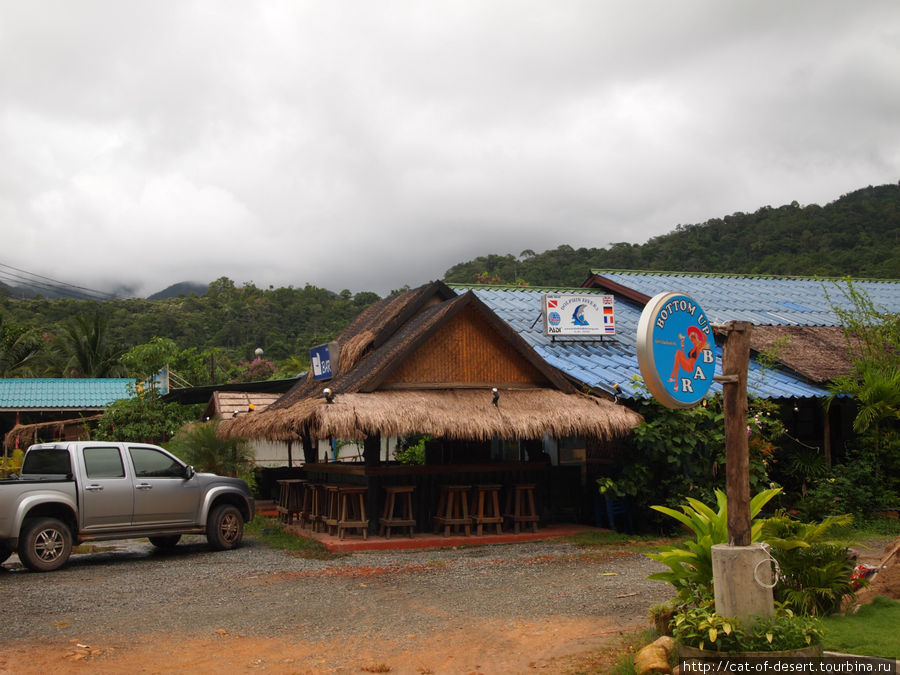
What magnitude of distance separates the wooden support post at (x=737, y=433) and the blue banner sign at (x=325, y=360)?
31.9 feet

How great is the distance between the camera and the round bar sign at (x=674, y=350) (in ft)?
26.9

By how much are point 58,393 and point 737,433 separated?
105 ft

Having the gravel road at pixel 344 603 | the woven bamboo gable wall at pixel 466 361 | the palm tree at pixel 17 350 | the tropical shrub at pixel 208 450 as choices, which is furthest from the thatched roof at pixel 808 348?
the palm tree at pixel 17 350

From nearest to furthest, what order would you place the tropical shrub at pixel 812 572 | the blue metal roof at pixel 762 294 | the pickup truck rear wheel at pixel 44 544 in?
the tropical shrub at pixel 812 572 → the pickup truck rear wheel at pixel 44 544 → the blue metal roof at pixel 762 294

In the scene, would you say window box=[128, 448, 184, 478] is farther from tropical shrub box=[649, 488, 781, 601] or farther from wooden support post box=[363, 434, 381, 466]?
tropical shrub box=[649, 488, 781, 601]

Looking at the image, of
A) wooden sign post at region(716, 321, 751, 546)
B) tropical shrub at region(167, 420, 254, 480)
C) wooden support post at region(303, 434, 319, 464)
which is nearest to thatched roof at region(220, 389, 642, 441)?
wooden support post at region(303, 434, 319, 464)

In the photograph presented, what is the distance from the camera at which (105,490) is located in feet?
40.2

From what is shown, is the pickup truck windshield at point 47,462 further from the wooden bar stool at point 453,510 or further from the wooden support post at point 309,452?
the wooden support post at point 309,452

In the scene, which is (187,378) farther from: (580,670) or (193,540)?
(580,670)

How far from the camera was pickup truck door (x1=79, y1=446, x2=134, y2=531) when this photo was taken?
12062 millimetres

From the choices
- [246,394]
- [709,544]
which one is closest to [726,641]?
[709,544]

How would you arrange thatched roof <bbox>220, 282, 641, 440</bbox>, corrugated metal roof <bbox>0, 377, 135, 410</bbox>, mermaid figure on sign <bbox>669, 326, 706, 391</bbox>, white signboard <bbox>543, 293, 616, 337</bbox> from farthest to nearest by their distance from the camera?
corrugated metal roof <bbox>0, 377, 135, 410</bbox>
white signboard <bbox>543, 293, 616, 337</bbox>
thatched roof <bbox>220, 282, 641, 440</bbox>
mermaid figure on sign <bbox>669, 326, 706, 391</bbox>

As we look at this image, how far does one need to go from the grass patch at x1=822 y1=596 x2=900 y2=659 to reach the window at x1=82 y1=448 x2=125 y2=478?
976 cm

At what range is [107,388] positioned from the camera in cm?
3466
